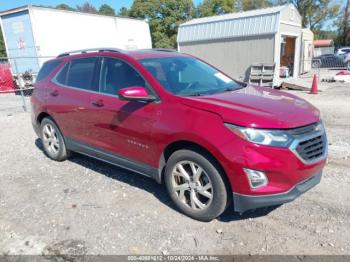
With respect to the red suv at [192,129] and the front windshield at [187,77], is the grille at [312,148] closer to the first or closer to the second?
the red suv at [192,129]

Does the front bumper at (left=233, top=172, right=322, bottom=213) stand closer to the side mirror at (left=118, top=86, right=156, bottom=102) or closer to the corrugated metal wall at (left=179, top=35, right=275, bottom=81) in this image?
the side mirror at (left=118, top=86, right=156, bottom=102)

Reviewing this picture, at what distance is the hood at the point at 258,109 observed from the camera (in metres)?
3.05

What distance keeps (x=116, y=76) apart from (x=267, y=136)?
220cm

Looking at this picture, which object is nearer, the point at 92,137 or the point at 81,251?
the point at 81,251

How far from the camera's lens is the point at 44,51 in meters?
14.2

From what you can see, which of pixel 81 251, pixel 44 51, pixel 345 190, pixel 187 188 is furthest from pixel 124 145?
pixel 44 51

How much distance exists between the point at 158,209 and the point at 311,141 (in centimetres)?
→ 189

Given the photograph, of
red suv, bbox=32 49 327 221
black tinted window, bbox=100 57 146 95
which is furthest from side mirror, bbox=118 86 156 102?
black tinted window, bbox=100 57 146 95

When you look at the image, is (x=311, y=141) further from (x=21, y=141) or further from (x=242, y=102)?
(x=21, y=141)

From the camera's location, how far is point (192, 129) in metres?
3.28

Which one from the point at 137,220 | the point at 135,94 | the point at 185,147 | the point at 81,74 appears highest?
the point at 81,74

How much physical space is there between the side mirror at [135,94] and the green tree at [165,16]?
126 feet

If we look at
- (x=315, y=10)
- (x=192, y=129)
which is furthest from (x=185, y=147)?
(x=315, y=10)

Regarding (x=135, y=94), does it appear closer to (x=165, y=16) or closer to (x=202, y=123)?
(x=202, y=123)
